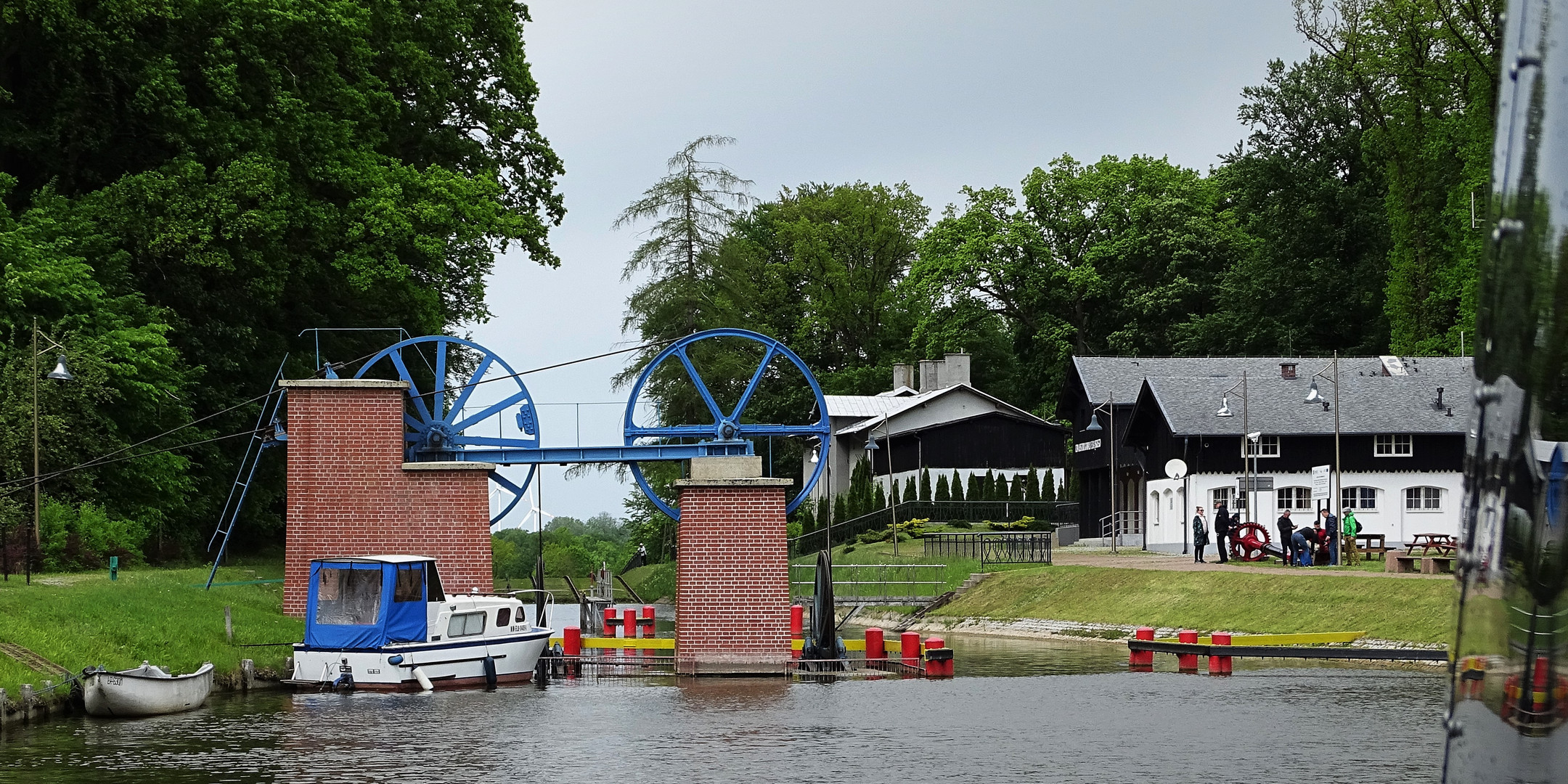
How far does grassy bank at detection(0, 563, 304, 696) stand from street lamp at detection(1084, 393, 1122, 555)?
33.3 meters

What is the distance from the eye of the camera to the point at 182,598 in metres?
28.7

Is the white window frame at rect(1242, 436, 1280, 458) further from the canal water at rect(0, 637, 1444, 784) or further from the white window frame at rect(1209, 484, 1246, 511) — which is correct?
the canal water at rect(0, 637, 1444, 784)

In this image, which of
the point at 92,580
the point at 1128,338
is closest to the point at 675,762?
the point at 92,580

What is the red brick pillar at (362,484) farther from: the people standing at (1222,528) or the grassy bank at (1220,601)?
the people standing at (1222,528)

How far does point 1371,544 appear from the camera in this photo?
50.5 meters

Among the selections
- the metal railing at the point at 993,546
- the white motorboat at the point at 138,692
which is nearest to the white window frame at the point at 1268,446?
the metal railing at the point at 993,546

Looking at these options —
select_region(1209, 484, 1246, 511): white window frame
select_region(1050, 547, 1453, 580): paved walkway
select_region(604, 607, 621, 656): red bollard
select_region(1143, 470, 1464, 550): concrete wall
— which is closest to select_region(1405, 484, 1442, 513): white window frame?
select_region(1143, 470, 1464, 550): concrete wall

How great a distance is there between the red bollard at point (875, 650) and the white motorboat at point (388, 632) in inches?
294

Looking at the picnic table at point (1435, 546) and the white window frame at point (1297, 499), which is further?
the white window frame at point (1297, 499)

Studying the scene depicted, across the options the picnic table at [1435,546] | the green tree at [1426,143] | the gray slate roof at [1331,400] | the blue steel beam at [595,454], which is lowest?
the picnic table at [1435,546]

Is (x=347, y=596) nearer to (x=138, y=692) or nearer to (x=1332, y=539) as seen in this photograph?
(x=138, y=692)

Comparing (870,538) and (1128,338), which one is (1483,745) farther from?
(1128,338)

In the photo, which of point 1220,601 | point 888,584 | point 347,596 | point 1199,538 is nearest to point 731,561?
point 347,596

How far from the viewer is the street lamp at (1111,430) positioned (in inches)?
2283
